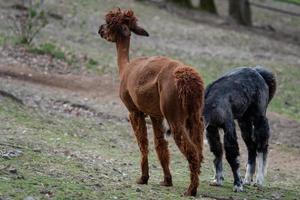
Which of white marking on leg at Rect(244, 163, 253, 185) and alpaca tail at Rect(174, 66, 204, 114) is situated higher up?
alpaca tail at Rect(174, 66, 204, 114)

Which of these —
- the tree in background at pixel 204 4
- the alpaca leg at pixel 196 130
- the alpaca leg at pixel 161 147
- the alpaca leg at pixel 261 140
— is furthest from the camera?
the tree in background at pixel 204 4

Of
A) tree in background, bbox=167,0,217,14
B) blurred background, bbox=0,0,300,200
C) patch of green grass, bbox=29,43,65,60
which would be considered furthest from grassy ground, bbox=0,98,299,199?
tree in background, bbox=167,0,217,14

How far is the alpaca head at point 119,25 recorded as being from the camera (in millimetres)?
10031

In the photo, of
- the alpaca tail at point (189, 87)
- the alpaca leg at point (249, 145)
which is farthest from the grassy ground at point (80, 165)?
the alpaca tail at point (189, 87)

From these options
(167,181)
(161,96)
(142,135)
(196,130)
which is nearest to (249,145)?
(167,181)

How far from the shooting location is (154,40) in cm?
2739

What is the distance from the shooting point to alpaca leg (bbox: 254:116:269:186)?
1092 cm

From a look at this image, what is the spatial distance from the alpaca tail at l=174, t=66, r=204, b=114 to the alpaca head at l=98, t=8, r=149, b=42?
62.8 inches

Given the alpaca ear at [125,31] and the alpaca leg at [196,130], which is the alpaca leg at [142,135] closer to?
the alpaca leg at [196,130]

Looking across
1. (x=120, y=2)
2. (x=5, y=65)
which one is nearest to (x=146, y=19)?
(x=120, y=2)

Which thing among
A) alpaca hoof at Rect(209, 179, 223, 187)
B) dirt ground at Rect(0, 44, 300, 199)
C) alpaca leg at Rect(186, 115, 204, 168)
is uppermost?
alpaca leg at Rect(186, 115, 204, 168)

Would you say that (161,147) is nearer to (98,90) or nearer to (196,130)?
(196,130)

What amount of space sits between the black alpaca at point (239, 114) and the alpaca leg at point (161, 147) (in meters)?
0.76

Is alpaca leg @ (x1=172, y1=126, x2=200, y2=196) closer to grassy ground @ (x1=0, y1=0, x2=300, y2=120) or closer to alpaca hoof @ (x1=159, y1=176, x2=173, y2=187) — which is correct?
alpaca hoof @ (x1=159, y1=176, x2=173, y2=187)
